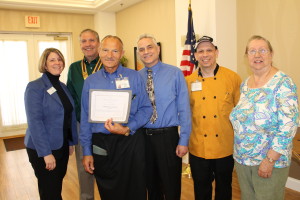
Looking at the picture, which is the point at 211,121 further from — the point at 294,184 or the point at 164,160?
the point at 294,184

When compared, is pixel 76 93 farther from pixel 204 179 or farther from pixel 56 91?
pixel 204 179

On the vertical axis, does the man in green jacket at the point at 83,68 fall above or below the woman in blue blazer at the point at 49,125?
above

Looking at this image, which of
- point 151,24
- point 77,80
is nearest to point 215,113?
point 77,80

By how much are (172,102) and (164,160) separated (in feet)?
1.62

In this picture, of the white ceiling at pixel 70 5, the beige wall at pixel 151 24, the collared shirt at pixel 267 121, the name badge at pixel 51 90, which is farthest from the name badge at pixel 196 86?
the white ceiling at pixel 70 5

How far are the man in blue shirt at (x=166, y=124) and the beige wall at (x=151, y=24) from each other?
10.1 ft

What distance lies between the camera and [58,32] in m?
7.26

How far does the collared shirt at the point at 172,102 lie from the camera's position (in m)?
2.25

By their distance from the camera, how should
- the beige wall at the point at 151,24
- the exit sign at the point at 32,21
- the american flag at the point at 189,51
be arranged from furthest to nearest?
the exit sign at the point at 32,21 < the beige wall at the point at 151,24 < the american flag at the point at 189,51

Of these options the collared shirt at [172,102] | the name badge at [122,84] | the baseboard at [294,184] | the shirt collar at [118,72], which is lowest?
the baseboard at [294,184]

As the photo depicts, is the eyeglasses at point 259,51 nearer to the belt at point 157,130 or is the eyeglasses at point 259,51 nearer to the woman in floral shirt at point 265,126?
the woman in floral shirt at point 265,126

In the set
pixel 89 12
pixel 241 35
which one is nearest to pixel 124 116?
pixel 241 35

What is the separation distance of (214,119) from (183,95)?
1.06ft

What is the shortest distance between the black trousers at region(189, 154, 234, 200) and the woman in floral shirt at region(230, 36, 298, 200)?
0.38m
